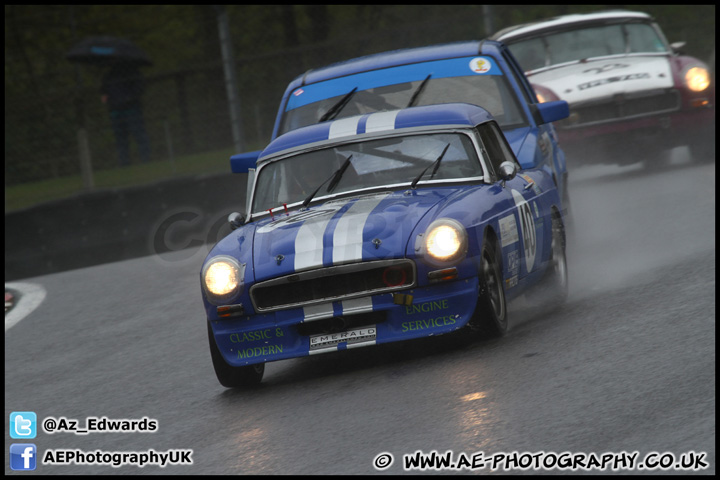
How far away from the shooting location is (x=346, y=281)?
6.24m

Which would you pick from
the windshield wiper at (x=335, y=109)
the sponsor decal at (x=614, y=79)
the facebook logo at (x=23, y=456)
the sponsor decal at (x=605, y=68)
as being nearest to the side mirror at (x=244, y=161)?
the windshield wiper at (x=335, y=109)

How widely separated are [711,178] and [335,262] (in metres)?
6.91

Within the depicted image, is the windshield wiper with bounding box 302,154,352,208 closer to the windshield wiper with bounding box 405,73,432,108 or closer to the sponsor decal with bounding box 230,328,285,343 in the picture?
the sponsor decal with bounding box 230,328,285,343

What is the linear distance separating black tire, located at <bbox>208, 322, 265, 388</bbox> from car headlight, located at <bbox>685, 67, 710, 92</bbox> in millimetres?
7569

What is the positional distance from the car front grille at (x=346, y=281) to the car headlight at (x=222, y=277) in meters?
0.15

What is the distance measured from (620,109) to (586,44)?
118cm

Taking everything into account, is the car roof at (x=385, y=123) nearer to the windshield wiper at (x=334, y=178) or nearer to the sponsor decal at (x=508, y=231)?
the windshield wiper at (x=334, y=178)

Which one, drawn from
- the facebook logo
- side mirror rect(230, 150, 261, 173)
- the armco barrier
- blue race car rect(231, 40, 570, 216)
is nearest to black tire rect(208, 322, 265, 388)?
the facebook logo

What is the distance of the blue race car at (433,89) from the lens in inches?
373

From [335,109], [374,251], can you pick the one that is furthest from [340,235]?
[335,109]

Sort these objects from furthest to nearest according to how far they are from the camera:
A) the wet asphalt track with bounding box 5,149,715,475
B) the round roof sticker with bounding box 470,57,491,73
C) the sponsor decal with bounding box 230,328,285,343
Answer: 1. the round roof sticker with bounding box 470,57,491,73
2. the sponsor decal with bounding box 230,328,285,343
3. the wet asphalt track with bounding box 5,149,715,475

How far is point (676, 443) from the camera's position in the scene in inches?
175

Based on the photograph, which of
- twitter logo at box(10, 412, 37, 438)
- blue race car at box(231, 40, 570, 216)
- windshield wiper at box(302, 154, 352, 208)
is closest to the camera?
twitter logo at box(10, 412, 37, 438)

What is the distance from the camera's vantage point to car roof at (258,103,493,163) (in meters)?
7.45
